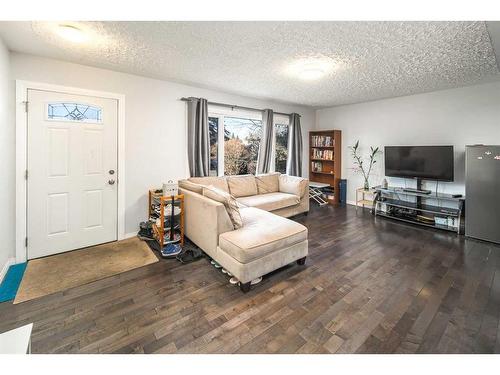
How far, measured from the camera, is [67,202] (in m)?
2.95

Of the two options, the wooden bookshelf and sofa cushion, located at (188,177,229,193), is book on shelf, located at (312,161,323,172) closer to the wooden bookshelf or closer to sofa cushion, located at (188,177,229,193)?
the wooden bookshelf

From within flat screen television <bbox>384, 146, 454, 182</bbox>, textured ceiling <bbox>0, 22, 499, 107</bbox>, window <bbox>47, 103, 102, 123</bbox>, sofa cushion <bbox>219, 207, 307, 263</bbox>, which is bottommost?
sofa cushion <bbox>219, 207, 307, 263</bbox>

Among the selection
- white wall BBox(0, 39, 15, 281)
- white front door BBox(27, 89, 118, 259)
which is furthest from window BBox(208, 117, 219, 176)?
white wall BBox(0, 39, 15, 281)

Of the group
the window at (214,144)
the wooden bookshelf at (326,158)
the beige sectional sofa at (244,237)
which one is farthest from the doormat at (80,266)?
the wooden bookshelf at (326,158)

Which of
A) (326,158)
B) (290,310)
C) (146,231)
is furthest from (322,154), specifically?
(290,310)

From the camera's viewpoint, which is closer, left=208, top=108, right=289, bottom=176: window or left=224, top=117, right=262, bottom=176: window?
left=208, top=108, right=289, bottom=176: window

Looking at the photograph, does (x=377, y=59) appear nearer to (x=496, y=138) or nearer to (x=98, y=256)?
(x=496, y=138)

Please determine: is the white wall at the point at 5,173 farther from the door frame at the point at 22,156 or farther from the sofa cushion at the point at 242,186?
the sofa cushion at the point at 242,186

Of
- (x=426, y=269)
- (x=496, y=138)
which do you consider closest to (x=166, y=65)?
(x=426, y=269)

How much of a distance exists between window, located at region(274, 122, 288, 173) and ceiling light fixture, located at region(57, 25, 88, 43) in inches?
158

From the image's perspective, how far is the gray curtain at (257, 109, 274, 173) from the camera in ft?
16.3

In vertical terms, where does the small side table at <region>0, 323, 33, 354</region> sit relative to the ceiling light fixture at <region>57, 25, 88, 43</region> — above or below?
below

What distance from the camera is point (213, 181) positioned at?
4.01m
